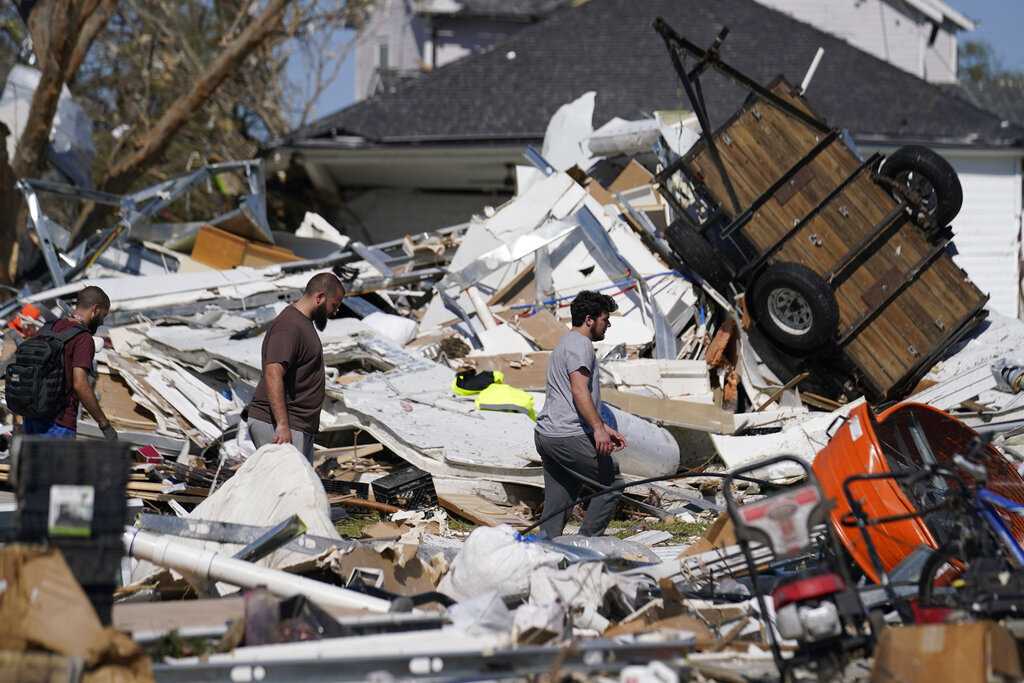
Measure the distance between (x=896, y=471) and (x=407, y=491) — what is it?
3418mm

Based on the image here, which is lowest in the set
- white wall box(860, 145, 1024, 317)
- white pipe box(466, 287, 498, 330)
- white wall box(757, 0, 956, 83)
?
white pipe box(466, 287, 498, 330)

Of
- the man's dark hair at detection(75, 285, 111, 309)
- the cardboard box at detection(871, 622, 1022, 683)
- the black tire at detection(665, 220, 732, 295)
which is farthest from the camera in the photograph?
the black tire at detection(665, 220, 732, 295)

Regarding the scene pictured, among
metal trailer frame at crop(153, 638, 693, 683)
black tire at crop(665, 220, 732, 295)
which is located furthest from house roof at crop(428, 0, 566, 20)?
metal trailer frame at crop(153, 638, 693, 683)

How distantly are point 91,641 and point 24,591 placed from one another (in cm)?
28

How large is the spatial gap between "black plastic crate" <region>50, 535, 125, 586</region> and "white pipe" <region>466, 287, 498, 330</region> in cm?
642

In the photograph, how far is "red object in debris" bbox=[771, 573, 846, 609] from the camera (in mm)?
4105

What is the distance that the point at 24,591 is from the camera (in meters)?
3.84

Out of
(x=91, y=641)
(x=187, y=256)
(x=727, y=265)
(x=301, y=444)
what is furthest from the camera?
(x=187, y=256)

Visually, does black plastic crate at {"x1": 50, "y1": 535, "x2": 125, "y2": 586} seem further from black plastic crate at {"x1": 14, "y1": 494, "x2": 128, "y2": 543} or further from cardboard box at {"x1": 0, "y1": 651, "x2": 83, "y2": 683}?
cardboard box at {"x1": 0, "y1": 651, "x2": 83, "y2": 683}

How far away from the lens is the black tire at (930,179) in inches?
385

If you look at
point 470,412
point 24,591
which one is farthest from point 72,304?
point 24,591

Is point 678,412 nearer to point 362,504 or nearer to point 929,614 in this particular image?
point 362,504

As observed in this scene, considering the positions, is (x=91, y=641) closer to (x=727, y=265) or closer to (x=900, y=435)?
(x=900, y=435)

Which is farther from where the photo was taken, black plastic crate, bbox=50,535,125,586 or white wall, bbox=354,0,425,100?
white wall, bbox=354,0,425,100
